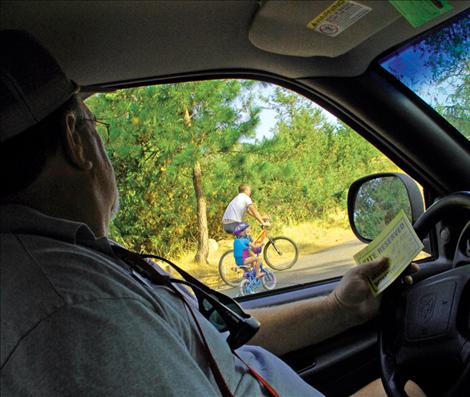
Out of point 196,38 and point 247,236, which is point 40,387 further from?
point 247,236

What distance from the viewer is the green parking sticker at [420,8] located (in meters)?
1.28

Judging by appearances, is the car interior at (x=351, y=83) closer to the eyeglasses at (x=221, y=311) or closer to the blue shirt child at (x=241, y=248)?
the eyeglasses at (x=221, y=311)

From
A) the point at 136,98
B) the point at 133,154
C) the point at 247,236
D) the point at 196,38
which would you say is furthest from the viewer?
the point at 247,236

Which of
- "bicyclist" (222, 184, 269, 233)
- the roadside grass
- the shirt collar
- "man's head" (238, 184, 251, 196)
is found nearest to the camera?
the shirt collar

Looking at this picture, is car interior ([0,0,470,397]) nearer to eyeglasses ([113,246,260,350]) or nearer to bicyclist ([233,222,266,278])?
eyeglasses ([113,246,260,350])

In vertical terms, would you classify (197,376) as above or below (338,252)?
above

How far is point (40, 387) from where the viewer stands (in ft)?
2.79

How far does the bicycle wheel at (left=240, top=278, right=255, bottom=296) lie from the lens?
8.80ft

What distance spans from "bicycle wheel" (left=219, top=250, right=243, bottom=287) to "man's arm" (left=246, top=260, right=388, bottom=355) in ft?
3.30

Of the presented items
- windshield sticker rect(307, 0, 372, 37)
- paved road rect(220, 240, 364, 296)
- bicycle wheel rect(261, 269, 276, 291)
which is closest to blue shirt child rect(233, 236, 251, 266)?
bicycle wheel rect(261, 269, 276, 291)

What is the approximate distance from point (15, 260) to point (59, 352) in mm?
221

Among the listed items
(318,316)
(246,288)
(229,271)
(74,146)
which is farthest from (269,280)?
(74,146)

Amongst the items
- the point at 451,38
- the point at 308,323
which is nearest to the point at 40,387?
the point at 308,323

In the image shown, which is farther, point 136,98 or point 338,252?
point 338,252
